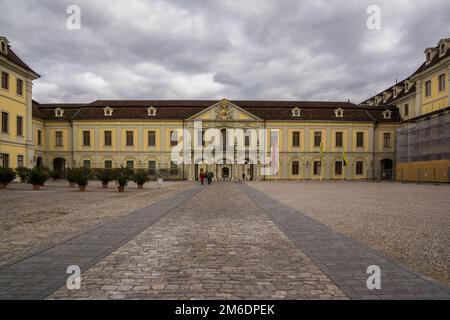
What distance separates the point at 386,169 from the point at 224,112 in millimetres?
26329

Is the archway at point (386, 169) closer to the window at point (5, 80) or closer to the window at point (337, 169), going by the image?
the window at point (337, 169)

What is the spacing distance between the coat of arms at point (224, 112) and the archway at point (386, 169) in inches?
982

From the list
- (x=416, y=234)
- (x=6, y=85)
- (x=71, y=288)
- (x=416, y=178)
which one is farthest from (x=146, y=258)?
(x=416, y=178)

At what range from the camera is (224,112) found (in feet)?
152

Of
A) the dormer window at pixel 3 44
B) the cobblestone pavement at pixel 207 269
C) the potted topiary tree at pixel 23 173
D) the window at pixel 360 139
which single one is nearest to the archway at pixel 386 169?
the window at pixel 360 139

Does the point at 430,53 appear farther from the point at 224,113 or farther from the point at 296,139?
the point at 224,113

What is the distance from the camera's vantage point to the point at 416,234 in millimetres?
7363

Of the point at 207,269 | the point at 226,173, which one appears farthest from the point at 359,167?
the point at 207,269

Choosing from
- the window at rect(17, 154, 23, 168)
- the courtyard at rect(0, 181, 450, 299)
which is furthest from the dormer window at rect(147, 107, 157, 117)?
the courtyard at rect(0, 181, 450, 299)

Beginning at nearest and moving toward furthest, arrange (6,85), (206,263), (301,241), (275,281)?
(275,281) → (206,263) → (301,241) → (6,85)
